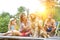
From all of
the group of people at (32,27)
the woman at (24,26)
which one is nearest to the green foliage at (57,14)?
the group of people at (32,27)

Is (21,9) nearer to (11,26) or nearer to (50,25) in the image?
(11,26)

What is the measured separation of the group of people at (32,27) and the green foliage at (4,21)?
3 cm

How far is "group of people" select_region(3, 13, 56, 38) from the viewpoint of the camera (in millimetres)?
823

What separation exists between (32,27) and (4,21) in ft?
0.71

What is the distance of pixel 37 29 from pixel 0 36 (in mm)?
284

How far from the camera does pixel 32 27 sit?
824 mm

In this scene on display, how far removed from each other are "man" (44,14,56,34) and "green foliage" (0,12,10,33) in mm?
296

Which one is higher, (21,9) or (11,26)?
(21,9)

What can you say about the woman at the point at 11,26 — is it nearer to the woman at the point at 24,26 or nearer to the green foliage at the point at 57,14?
the woman at the point at 24,26

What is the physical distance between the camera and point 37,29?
0.82 meters

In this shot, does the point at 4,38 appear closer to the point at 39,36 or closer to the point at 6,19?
the point at 6,19

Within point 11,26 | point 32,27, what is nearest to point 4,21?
point 11,26

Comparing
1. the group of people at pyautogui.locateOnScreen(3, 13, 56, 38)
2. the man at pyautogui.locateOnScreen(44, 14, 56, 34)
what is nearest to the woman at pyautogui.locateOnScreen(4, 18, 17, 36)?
the group of people at pyautogui.locateOnScreen(3, 13, 56, 38)

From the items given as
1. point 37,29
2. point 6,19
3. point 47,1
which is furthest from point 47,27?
point 6,19
